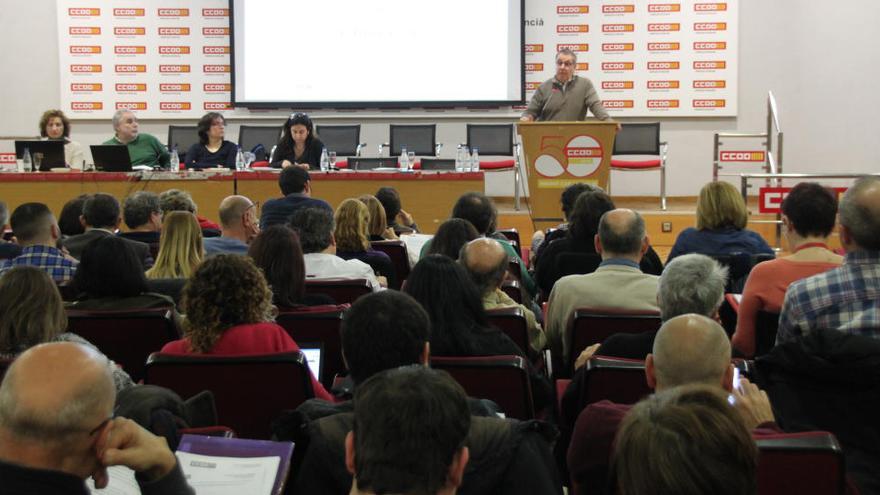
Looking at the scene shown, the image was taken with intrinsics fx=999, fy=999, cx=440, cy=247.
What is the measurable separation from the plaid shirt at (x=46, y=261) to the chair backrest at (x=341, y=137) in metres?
6.17

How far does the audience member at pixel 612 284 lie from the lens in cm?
363

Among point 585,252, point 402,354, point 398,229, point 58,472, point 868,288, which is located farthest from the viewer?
point 398,229

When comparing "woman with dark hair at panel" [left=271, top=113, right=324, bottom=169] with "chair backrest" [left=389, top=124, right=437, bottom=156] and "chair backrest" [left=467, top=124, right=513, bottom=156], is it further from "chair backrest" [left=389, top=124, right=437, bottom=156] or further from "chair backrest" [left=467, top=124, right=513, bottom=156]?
"chair backrest" [left=467, top=124, right=513, bottom=156]

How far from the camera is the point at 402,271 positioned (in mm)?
5289

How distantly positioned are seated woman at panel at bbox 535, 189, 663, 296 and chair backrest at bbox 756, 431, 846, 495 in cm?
278

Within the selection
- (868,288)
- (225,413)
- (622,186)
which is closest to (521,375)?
(225,413)

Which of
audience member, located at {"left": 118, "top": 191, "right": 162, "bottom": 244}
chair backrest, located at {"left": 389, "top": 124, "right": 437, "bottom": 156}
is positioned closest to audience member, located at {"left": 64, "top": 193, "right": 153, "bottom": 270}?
audience member, located at {"left": 118, "top": 191, "right": 162, "bottom": 244}

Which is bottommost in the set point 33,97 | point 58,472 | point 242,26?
point 58,472

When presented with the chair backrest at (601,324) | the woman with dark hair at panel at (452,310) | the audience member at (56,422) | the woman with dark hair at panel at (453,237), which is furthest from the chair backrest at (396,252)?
the audience member at (56,422)

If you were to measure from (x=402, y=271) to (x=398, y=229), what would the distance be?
3.31ft

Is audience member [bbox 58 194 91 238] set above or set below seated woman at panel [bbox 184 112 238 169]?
below

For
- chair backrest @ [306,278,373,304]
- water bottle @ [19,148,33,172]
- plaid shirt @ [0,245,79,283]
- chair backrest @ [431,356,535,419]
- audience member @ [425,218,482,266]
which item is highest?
water bottle @ [19,148,33,172]

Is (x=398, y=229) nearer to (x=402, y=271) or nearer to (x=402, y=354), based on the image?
(x=402, y=271)

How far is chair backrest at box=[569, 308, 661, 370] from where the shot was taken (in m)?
3.18
